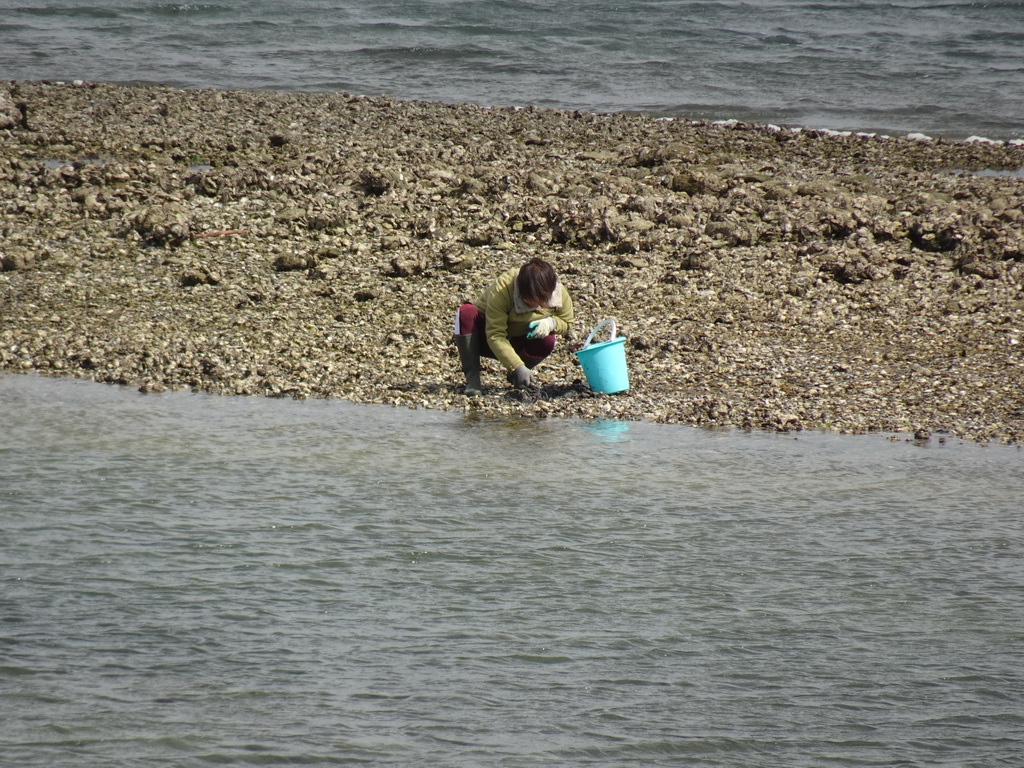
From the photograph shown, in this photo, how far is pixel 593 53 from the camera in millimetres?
26000

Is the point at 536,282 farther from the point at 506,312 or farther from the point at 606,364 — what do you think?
the point at 606,364

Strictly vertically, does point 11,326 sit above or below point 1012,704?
above

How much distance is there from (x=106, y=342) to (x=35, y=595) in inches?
155

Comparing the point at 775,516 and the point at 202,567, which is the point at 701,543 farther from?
the point at 202,567

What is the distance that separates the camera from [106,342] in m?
8.01

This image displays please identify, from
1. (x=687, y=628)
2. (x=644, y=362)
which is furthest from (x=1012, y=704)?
(x=644, y=362)

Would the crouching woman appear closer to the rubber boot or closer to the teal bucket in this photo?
the rubber boot

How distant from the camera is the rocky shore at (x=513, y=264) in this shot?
7.57 meters

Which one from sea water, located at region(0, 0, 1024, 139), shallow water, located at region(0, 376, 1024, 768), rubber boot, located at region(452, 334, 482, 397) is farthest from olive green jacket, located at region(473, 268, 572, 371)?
sea water, located at region(0, 0, 1024, 139)

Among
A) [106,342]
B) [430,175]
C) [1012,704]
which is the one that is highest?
[430,175]

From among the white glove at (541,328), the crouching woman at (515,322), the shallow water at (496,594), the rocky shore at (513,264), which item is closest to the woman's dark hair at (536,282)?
the crouching woman at (515,322)

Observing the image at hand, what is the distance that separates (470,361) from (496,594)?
10.0 ft

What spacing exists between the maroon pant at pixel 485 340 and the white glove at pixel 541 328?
86mm

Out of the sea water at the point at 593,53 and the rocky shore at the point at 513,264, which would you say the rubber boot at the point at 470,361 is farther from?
the sea water at the point at 593,53
